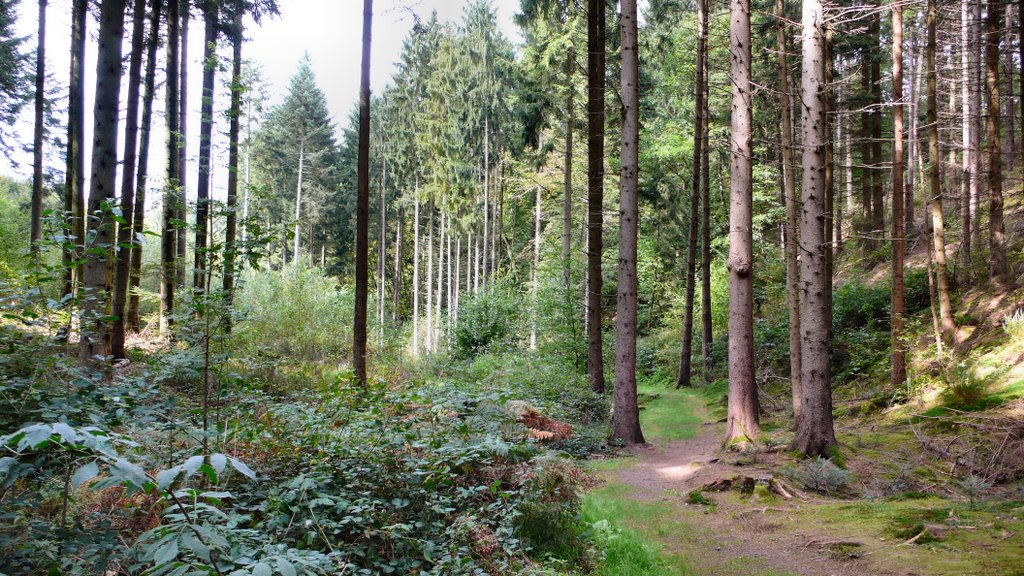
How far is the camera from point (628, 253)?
10.0 meters

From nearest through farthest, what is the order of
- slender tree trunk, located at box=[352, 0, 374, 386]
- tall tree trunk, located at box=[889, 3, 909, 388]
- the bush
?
slender tree trunk, located at box=[352, 0, 374, 386] → tall tree trunk, located at box=[889, 3, 909, 388] → the bush

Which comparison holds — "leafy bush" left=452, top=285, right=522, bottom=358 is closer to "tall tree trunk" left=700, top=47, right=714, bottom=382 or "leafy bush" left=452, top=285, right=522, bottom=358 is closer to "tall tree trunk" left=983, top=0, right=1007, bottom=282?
"tall tree trunk" left=700, top=47, right=714, bottom=382

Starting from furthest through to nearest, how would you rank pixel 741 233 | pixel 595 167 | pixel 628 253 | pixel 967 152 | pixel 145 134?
pixel 967 152 → pixel 145 134 → pixel 595 167 → pixel 628 253 → pixel 741 233

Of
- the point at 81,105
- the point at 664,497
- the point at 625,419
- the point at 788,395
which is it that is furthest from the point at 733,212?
the point at 81,105

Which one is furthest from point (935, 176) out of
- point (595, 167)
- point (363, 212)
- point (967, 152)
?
point (363, 212)

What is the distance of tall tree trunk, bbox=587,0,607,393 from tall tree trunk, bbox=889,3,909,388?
5.77 metres

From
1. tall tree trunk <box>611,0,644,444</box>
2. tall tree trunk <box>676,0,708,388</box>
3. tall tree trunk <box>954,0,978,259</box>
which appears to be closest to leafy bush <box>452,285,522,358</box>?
tall tree trunk <box>676,0,708,388</box>

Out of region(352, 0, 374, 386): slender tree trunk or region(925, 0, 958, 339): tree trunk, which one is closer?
region(352, 0, 374, 386): slender tree trunk

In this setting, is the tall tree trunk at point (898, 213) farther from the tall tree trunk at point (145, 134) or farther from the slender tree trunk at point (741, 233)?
the tall tree trunk at point (145, 134)

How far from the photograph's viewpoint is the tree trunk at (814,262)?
24.4 ft

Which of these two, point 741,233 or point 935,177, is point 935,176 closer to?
point 935,177

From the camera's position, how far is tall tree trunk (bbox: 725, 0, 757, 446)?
346 inches

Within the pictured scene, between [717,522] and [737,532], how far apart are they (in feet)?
1.14

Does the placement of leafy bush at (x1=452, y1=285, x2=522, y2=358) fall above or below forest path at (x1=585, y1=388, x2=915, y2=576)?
above
